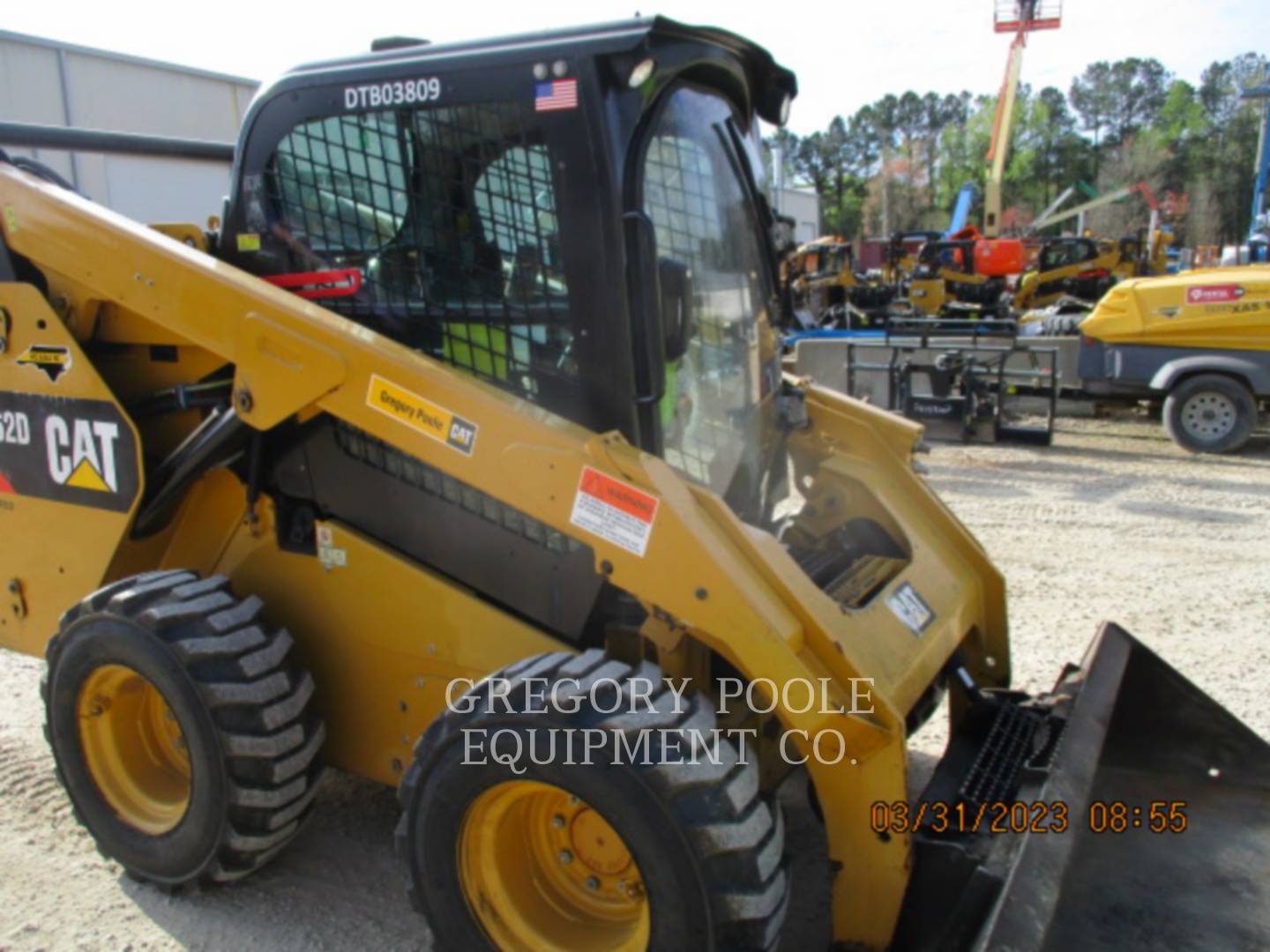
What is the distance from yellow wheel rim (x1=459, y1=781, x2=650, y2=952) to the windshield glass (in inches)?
36.1

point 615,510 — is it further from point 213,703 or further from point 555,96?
point 213,703

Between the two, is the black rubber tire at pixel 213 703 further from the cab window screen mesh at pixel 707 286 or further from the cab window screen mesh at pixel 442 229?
the cab window screen mesh at pixel 707 286

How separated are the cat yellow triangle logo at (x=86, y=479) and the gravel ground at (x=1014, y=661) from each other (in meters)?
1.15

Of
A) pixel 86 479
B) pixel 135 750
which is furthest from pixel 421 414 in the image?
pixel 135 750

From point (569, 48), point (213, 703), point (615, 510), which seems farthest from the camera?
point (213, 703)

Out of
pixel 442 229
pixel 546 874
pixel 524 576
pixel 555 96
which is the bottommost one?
pixel 546 874

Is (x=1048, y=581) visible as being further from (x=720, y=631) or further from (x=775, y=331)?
(x=720, y=631)

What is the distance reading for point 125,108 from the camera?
17.2 m

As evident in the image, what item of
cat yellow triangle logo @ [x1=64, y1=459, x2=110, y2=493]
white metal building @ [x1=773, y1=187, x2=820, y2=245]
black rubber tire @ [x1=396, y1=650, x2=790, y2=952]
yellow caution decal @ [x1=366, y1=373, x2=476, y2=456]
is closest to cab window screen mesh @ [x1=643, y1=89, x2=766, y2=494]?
yellow caution decal @ [x1=366, y1=373, x2=476, y2=456]

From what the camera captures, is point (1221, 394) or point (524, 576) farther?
point (1221, 394)

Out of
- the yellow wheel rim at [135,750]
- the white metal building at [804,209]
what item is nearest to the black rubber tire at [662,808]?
Answer: the yellow wheel rim at [135,750]
